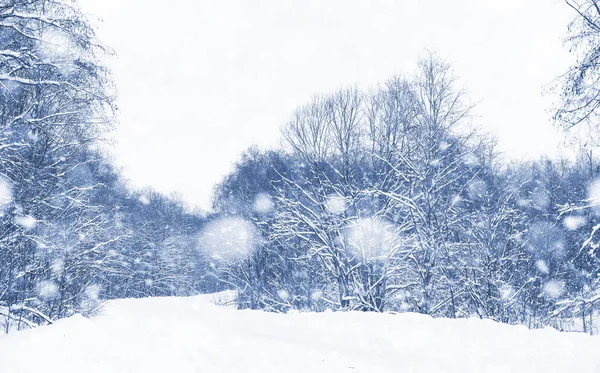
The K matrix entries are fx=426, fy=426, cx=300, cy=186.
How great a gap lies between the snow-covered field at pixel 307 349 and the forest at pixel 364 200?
3.38 m

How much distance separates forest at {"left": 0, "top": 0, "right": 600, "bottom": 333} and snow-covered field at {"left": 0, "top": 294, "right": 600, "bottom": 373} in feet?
11.1

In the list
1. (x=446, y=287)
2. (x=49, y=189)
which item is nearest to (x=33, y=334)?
(x=49, y=189)

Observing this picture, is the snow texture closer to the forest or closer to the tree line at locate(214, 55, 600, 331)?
the forest

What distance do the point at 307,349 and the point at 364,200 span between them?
37.0 ft

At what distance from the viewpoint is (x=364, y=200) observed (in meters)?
17.9

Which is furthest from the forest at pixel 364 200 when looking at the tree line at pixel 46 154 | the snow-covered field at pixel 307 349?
the snow-covered field at pixel 307 349

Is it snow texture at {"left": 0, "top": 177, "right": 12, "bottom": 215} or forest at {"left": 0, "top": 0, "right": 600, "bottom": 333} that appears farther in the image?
snow texture at {"left": 0, "top": 177, "right": 12, "bottom": 215}

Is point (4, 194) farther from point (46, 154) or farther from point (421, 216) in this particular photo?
point (421, 216)

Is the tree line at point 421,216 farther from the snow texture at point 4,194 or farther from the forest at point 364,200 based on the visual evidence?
the snow texture at point 4,194

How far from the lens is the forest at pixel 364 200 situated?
8398mm

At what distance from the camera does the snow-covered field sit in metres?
5.18

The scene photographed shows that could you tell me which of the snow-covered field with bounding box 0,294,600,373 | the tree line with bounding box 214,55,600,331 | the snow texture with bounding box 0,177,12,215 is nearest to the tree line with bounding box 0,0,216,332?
the snow texture with bounding box 0,177,12,215

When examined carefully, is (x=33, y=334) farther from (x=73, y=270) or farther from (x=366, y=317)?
(x=73, y=270)

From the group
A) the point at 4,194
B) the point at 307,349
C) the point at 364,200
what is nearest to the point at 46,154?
the point at 4,194
